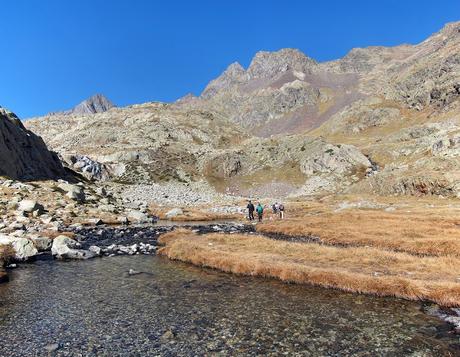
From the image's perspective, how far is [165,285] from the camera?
82.7 ft

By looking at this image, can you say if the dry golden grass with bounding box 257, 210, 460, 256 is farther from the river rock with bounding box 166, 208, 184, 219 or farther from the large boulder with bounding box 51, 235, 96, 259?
the large boulder with bounding box 51, 235, 96, 259

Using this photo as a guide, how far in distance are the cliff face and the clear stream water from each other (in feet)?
205

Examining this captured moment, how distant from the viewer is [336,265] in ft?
92.0

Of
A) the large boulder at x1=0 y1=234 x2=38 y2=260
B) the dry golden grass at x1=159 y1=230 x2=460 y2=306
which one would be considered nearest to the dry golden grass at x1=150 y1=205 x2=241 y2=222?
the dry golden grass at x1=159 y1=230 x2=460 y2=306

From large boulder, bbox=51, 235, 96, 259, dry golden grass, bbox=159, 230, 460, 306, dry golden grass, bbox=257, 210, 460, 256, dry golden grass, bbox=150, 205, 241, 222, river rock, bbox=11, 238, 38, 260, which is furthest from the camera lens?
dry golden grass, bbox=150, 205, 241, 222

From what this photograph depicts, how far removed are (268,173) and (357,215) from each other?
334ft

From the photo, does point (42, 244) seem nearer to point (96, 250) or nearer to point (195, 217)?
point (96, 250)

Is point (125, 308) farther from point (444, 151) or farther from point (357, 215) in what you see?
point (444, 151)

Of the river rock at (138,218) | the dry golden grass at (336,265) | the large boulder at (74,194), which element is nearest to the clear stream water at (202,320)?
the dry golden grass at (336,265)

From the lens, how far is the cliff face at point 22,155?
79938 millimetres

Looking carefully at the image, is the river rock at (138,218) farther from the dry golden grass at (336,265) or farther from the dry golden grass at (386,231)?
the dry golden grass at (336,265)

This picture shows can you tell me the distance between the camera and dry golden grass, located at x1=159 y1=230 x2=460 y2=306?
2214cm

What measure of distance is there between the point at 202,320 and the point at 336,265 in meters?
13.3

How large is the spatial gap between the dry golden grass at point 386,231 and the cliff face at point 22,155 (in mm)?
56653
